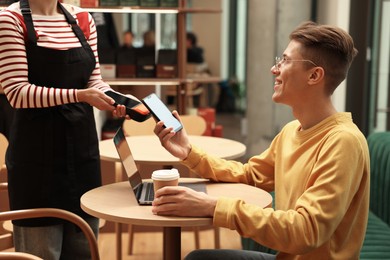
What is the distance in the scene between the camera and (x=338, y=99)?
5.42 m

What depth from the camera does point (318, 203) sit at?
183 cm

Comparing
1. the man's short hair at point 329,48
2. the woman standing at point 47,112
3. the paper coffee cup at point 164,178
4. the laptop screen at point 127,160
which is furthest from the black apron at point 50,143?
the man's short hair at point 329,48

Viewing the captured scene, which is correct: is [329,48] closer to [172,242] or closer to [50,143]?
[172,242]

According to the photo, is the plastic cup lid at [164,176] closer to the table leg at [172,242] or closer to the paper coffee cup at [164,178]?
the paper coffee cup at [164,178]

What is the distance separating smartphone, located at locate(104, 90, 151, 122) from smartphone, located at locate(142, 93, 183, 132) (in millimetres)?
87

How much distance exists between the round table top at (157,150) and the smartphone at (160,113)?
2.20ft

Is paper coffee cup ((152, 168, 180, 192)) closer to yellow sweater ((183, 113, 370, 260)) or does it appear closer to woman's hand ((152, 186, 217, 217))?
woman's hand ((152, 186, 217, 217))

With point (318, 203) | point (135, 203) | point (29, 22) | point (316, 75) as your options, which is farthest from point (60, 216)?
point (316, 75)

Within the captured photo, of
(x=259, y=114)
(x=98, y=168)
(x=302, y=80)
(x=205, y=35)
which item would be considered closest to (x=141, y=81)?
(x=259, y=114)

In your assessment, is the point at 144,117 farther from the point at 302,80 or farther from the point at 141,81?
the point at 141,81

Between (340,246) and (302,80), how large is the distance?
543mm

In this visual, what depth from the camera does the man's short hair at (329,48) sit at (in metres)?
1.98

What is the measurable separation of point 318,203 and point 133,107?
2.96 feet

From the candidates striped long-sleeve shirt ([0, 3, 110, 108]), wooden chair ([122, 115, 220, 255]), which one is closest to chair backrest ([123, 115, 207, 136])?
wooden chair ([122, 115, 220, 255])
